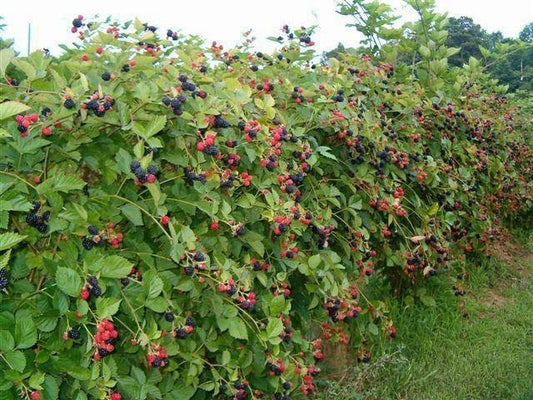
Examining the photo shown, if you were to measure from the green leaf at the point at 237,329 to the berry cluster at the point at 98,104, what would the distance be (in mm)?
713

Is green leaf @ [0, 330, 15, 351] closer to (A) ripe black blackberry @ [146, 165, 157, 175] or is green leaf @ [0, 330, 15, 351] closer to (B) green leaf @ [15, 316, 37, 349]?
(B) green leaf @ [15, 316, 37, 349]

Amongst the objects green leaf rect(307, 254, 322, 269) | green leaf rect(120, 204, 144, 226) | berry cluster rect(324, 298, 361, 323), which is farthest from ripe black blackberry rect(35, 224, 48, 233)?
berry cluster rect(324, 298, 361, 323)

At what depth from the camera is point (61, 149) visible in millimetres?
1611

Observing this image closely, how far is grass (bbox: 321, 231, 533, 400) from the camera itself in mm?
2959

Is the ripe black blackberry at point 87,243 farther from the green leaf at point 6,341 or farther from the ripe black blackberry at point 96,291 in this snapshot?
the green leaf at point 6,341

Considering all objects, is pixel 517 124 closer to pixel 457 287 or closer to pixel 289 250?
pixel 457 287

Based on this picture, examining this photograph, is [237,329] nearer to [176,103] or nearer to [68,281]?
[68,281]

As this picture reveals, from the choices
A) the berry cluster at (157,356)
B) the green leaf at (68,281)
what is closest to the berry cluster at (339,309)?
the berry cluster at (157,356)

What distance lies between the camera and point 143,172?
1.60 meters

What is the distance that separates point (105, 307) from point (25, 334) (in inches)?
7.2

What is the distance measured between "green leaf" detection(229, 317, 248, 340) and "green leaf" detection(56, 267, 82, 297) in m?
0.54

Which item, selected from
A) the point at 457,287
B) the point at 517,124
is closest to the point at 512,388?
the point at 457,287

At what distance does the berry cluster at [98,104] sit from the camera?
156cm

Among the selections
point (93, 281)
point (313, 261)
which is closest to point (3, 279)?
point (93, 281)
